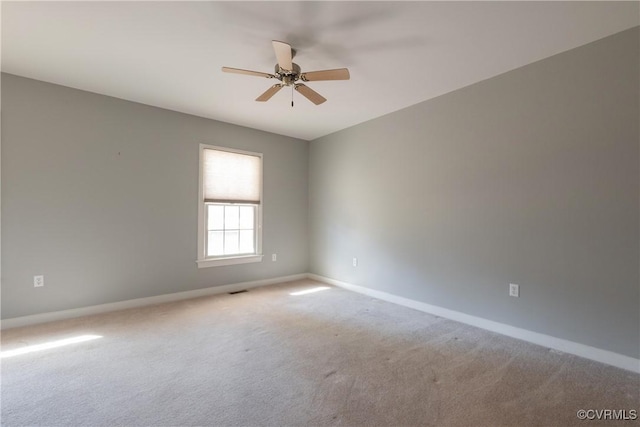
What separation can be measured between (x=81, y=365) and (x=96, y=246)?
157 centimetres

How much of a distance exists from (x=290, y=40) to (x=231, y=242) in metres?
3.03

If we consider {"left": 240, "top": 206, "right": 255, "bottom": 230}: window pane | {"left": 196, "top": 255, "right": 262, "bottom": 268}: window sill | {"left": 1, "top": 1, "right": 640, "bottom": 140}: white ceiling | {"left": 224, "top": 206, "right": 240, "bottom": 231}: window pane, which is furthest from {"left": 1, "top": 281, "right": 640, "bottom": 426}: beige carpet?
{"left": 1, "top": 1, "right": 640, "bottom": 140}: white ceiling

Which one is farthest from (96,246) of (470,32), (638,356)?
(638,356)

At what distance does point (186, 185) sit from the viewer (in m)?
3.93

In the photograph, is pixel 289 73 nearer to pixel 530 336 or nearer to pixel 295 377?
pixel 295 377

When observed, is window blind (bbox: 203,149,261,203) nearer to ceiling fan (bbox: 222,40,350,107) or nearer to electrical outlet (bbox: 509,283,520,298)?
ceiling fan (bbox: 222,40,350,107)

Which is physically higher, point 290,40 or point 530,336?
point 290,40

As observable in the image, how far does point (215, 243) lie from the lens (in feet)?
13.9

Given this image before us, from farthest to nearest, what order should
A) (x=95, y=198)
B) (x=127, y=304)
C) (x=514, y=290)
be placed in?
(x=127, y=304) < (x=95, y=198) < (x=514, y=290)

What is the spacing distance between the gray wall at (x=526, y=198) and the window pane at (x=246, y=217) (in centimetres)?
193

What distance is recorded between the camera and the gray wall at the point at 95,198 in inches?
114
